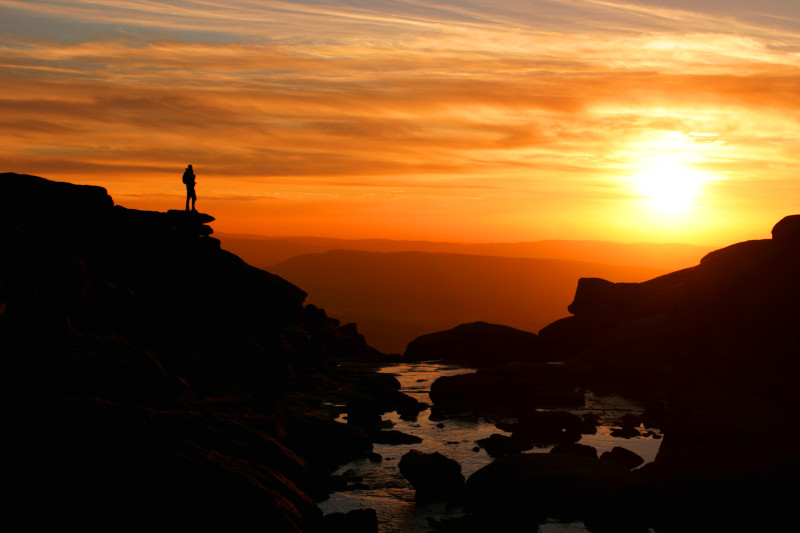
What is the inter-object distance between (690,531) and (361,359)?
Result: 5103cm

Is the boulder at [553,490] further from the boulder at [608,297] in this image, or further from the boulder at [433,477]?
the boulder at [608,297]

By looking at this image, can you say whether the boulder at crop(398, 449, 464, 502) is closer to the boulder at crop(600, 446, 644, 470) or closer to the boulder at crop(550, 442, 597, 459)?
the boulder at crop(550, 442, 597, 459)

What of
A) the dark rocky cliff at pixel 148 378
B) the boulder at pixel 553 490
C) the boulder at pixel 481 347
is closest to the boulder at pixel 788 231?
the boulder at pixel 481 347

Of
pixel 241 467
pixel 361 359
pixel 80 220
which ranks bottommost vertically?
pixel 361 359

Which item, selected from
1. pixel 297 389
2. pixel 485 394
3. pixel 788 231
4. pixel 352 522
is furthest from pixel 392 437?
pixel 788 231

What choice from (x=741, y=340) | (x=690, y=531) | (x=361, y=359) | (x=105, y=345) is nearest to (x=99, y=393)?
(x=105, y=345)

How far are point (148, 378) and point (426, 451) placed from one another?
13.4m

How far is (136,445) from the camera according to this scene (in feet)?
55.5

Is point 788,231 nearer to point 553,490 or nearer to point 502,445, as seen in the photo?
point 502,445

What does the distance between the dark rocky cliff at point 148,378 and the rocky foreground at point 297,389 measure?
73mm

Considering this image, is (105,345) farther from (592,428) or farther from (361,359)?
(361,359)

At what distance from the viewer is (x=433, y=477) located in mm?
26984

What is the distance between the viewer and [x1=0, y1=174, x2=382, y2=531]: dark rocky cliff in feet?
53.0

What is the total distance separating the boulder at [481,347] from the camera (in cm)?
7069
